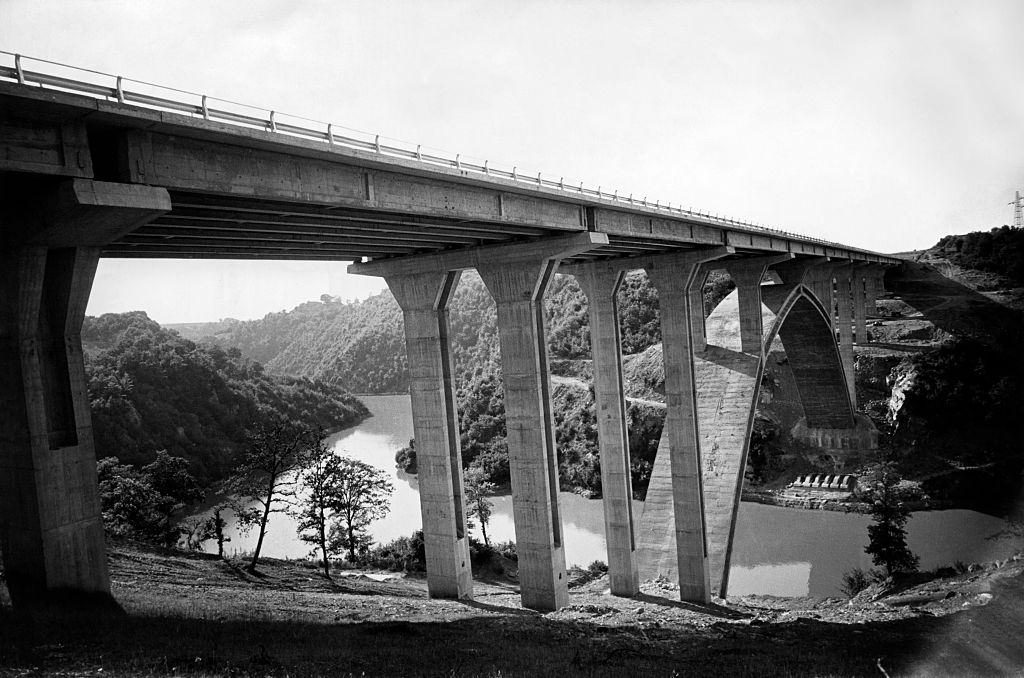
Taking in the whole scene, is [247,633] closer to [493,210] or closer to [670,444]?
[493,210]

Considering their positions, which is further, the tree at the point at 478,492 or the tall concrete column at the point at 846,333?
the tall concrete column at the point at 846,333

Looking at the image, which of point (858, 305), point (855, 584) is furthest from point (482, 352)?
point (855, 584)

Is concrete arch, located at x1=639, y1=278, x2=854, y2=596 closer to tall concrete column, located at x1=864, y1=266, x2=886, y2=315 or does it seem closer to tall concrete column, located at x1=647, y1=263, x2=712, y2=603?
tall concrete column, located at x1=647, y1=263, x2=712, y2=603

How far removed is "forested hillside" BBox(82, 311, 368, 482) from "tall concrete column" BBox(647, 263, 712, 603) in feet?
102

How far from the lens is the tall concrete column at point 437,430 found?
69.8 feet

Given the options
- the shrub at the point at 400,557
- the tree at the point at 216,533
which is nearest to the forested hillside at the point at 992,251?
the shrub at the point at 400,557

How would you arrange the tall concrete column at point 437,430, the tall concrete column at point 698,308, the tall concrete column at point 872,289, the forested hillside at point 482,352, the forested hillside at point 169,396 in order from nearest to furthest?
the tall concrete column at point 437,430 → the tall concrete column at point 698,308 → the forested hillside at point 169,396 → the forested hillside at point 482,352 → the tall concrete column at point 872,289

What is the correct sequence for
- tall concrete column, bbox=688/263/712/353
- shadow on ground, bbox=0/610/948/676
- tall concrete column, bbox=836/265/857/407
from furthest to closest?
tall concrete column, bbox=836/265/857/407, tall concrete column, bbox=688/263/712/353, shadow on ground, bbox=0/610/948/676

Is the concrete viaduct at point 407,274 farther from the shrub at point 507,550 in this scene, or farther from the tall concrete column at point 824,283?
the tall concrete column at point 824,283

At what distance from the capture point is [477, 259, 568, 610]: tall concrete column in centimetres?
2002

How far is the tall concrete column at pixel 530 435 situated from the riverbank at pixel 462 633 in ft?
3.77

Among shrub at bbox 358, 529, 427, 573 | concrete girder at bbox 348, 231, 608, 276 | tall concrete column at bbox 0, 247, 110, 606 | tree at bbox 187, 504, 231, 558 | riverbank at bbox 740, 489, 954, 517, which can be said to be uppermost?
concrete girder at bbox 348, 231, 608, 276

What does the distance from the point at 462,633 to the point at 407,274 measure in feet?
36.9

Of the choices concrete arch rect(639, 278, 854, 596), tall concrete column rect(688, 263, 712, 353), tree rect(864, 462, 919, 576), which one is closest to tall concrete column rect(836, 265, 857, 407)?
concrete arch rect(639, 278, 854, 596)
